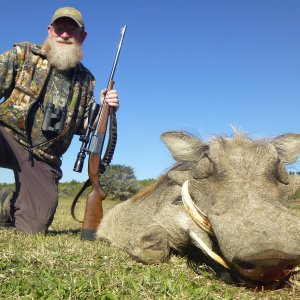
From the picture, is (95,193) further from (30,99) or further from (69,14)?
(69,14)

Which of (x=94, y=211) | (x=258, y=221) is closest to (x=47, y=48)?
(x=94, y=211)

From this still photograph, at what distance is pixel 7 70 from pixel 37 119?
2.37 ft

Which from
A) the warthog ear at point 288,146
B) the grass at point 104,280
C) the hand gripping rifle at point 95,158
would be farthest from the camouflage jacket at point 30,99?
the warthog ear at point 288,146

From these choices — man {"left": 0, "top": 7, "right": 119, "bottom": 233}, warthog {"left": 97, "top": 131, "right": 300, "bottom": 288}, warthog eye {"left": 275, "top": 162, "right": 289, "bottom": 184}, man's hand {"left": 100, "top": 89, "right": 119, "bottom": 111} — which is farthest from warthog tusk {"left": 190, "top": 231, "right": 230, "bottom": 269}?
man's hand {"left": 100, "top": 89, "right": 119, "bottom": 111}

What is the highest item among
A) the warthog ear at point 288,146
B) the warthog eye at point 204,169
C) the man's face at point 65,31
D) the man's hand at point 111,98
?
the man's face at point 65,31

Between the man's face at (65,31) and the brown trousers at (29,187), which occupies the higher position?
the man's face at (65,31)

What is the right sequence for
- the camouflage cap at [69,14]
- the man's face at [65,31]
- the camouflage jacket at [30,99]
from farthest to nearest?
1. the man's face at [65,31]
2. the camouflage cap at [69,14]
3. the camouflage jacket at [30,99]

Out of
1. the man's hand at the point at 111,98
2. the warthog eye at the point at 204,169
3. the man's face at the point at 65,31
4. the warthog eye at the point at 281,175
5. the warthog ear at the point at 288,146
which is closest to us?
the warthog eye at the point at 281,175

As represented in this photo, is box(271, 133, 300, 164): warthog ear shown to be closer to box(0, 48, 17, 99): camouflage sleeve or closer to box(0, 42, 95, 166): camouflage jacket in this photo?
box(0, 42, 95, 166): camouflage jacket

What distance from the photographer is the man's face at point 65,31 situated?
6531 millimetres

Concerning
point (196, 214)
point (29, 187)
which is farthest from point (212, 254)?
point (29, 187)

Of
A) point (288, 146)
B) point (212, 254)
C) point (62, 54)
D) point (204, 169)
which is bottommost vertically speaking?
point (212, 254)

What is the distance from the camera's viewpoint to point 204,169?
3289mm

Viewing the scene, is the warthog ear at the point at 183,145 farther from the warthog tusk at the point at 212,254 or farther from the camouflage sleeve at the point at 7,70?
the camouflage sleeve at the point at 7,70
